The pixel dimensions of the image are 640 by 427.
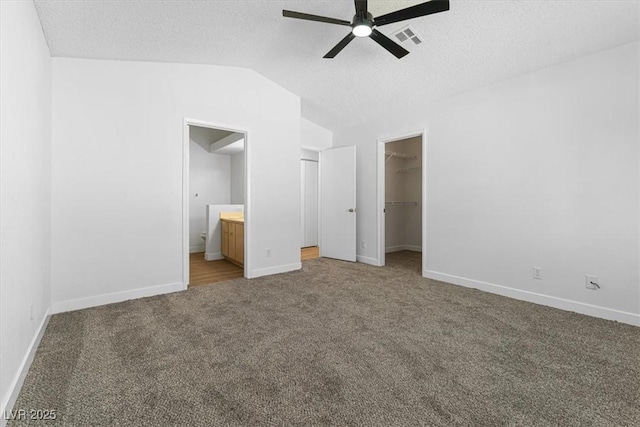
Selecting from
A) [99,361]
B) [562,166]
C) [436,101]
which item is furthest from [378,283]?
[99,361]

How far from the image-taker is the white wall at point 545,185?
2.54m

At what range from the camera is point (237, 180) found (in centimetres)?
656

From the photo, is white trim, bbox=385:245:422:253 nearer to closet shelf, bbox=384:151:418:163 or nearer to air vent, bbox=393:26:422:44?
closet shelf, bbox=384:151:418:163

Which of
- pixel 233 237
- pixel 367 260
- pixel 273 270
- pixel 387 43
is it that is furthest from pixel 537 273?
pixel 233 237

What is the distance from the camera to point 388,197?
637cm

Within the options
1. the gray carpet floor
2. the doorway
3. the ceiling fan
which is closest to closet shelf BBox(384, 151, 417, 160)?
the doorway

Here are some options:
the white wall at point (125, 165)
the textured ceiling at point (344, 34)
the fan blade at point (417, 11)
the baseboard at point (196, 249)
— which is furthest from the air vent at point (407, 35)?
the baseboard at point (196, 249)

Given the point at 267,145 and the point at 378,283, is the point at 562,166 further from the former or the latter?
the point at 267,145

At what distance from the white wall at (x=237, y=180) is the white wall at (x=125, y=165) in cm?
258

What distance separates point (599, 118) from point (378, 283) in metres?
2.76

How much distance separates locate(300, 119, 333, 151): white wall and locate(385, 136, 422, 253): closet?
1478 mm

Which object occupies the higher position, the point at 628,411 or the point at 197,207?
the point at 197,207

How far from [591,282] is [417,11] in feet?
9.33

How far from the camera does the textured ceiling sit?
2.34 m
